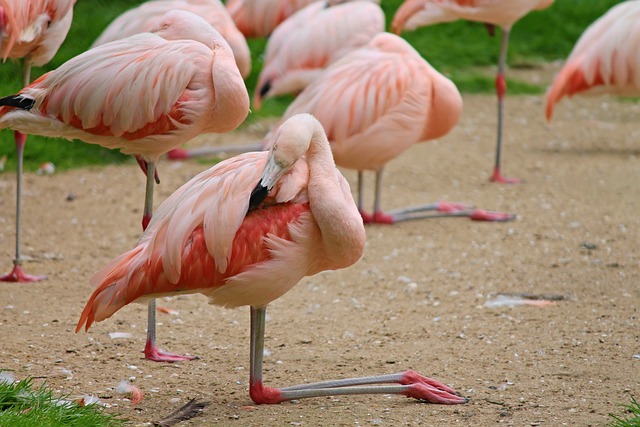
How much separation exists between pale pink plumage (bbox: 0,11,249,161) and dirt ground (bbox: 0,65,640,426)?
943 mm

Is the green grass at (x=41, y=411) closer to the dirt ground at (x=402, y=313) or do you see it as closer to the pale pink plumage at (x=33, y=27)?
the dirt ground at (x=402, y=313)

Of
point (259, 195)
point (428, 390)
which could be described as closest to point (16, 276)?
point (259, 195)

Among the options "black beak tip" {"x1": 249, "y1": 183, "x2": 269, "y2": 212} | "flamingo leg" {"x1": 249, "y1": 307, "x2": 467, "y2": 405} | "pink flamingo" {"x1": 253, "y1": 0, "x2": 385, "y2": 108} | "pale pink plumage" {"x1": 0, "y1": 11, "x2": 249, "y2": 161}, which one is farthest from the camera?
"pink flamingo" {"x1": 253, "y1": 0, "x2": 385, "y2": 108}

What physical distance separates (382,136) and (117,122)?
2126 mm

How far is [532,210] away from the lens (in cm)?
668

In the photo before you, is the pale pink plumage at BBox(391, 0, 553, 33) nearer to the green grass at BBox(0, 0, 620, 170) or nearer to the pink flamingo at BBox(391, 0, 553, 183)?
the pink flamingo at BBox(391, 0, 553, 183)

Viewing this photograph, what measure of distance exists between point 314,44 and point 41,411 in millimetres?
4632

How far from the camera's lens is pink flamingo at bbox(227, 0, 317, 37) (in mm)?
8773

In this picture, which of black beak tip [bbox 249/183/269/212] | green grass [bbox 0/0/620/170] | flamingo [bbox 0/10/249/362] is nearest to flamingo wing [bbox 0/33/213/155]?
flamingo [bbox 0/10/249/362]

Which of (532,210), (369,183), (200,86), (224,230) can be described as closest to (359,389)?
(224,230)

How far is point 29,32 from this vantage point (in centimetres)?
493

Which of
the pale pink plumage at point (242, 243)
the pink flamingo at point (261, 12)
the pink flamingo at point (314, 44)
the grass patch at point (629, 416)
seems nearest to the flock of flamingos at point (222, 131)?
the pale pink plumage at point (242, 243)

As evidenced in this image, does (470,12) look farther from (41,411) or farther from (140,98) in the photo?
(41,411)

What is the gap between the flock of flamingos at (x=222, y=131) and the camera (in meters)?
3.48
